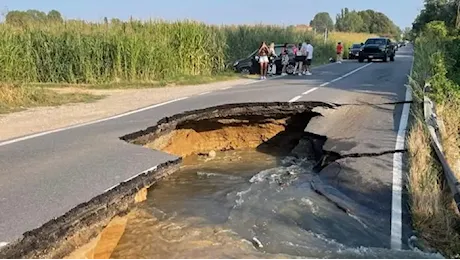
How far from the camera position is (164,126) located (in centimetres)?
997

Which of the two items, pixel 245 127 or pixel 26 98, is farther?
pixel 26 98

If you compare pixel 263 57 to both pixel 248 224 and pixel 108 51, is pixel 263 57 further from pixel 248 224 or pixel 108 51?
pixel 248 224

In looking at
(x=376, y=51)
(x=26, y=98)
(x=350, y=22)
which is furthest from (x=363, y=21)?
(x=26, y=98)

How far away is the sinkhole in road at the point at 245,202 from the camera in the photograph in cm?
556

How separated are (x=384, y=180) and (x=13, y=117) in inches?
334

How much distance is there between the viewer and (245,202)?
24.0ft

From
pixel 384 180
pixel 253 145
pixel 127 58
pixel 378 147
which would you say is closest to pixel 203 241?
pixel 384 180

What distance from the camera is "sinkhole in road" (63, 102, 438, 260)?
18.2ft

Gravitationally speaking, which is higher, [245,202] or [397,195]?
[397,195]

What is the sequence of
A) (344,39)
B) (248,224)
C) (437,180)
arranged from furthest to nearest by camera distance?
(344,39), (437,180), (248,224)

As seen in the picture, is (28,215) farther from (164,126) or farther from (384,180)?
(164,126)

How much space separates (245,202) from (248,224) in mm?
955

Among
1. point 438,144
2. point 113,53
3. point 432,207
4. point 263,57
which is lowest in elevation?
point 432,207

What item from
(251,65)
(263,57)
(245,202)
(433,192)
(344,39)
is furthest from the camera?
(344,39)
